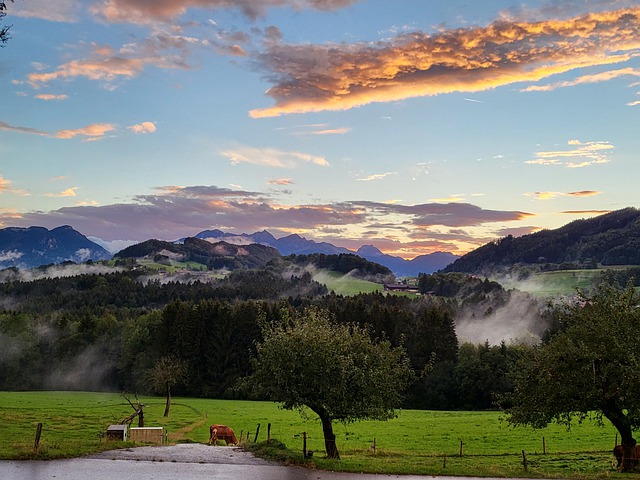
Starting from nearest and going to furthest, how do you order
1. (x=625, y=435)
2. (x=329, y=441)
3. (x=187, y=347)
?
1. (x=625, y=435)
2. (x=329, y=441)
3. (x=187, y=347)

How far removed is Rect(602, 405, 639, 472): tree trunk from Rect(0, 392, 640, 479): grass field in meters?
1.19

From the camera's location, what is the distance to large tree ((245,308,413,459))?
128 ft

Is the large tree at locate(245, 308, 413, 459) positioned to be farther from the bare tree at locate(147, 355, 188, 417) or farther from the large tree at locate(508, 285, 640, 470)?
the bare tree at locate(147, 355, 188, 417)

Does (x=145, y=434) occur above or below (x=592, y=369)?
below

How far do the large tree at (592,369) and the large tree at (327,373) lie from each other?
953 centimetres

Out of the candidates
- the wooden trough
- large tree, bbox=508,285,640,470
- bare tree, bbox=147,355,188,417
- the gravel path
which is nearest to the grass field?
the gravel path

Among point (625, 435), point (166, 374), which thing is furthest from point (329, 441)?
point (166, 374)

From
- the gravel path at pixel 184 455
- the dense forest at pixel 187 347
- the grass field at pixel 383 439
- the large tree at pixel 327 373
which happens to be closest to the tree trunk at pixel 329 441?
the large tree at pixel 327 373

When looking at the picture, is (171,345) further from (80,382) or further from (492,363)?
(492,363)

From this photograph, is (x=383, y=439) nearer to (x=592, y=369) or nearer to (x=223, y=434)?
(x=223, y=434)

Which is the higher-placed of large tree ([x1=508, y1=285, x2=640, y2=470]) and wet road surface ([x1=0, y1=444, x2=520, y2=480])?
large tree ([x1=508, y1=285, x2=640, y2=470])

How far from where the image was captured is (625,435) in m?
39.9

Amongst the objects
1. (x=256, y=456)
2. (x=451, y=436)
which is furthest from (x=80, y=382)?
(x=256, y=456)

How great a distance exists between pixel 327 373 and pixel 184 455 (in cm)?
1196
